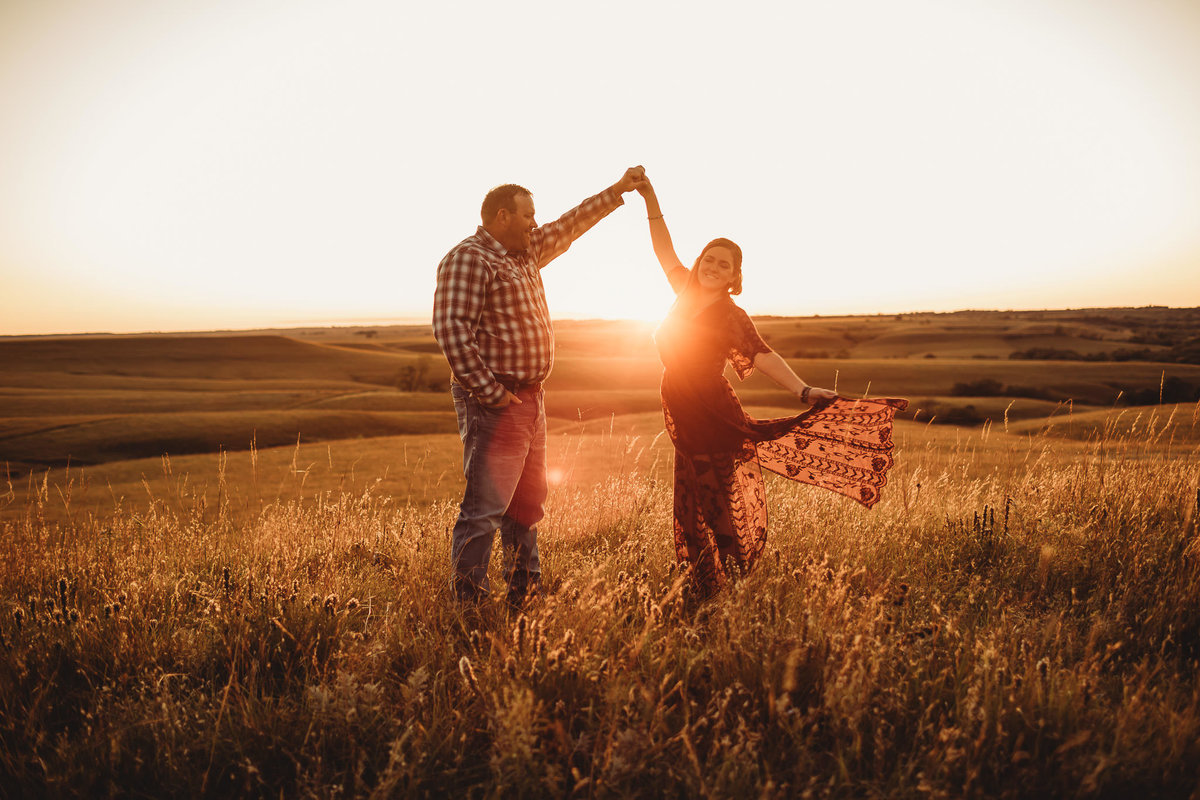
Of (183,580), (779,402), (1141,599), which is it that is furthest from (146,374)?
(1141,599)

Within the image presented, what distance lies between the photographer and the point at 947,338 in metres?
91.6

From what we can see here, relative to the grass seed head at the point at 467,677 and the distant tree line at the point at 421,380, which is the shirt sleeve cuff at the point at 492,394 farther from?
the distant tree line at the point at 421,380

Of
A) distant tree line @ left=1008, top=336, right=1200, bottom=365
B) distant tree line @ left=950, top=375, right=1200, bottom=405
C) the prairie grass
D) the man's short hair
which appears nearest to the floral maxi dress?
the prairie grass

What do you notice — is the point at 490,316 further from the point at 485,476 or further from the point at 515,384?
the point at 485,476

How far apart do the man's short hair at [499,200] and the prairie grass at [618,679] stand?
97.4 inches

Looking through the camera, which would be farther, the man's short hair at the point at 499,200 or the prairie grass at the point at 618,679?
the man's short hair at the point at 499,200

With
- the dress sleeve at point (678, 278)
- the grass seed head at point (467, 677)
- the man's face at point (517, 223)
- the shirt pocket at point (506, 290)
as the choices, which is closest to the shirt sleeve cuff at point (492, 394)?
the shirt pocket at point (506, 290)

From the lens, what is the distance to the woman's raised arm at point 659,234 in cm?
477

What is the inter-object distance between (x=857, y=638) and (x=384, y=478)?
14658 mm

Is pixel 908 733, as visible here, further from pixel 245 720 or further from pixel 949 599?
pixel 245 720

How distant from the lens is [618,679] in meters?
2.71

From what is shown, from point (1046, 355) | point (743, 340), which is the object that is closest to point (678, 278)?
point (743, 340)

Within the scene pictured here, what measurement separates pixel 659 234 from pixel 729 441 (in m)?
1.79

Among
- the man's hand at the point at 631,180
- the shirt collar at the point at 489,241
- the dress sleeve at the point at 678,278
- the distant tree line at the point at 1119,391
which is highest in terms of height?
the man's hand at the point at 631,180
